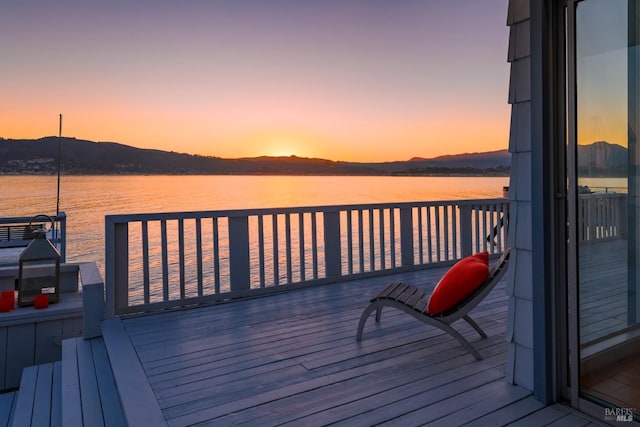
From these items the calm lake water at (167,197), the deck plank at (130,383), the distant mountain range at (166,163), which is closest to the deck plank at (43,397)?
the deck plank at (130,383)

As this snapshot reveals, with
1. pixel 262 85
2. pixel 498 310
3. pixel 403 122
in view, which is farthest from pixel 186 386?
pixel 403 122

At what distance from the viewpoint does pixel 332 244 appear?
4801mm

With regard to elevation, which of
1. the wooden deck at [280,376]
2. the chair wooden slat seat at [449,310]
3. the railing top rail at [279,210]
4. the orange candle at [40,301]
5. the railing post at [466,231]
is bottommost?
the orange candle at [40,301]

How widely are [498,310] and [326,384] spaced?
208 cm

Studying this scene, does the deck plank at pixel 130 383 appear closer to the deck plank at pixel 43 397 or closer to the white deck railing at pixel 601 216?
the deck plank at pixel 43 397

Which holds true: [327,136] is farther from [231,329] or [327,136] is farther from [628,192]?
[628,192]

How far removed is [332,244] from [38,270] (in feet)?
11.4

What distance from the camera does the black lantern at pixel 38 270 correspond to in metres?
4.49

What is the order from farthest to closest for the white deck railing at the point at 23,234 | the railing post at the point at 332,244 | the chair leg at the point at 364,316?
1. the white deck railing at the point at 23,234
2. the railing post at the point at 332,244
3. the chair leg at the point at 364,316

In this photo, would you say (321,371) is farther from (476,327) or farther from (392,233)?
(392,233)

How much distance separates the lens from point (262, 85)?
474 inches

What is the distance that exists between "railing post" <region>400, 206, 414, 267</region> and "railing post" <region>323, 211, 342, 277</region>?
0.81m

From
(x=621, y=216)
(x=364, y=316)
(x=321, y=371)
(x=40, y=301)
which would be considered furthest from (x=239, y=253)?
(x=621, y=216)

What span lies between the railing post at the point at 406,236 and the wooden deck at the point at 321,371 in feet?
5.15
